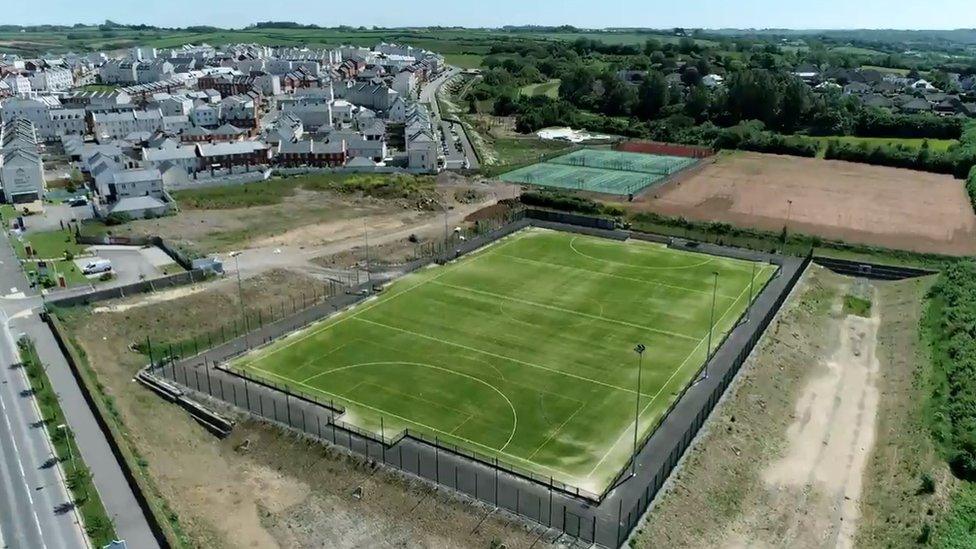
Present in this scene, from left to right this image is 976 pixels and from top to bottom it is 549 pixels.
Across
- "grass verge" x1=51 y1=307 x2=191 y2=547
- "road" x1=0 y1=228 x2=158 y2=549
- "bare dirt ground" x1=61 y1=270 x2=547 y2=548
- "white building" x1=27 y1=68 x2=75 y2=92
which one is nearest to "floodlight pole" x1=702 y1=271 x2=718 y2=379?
"bare dirt ground" x1=61 y1=270 x2=547 y2=548

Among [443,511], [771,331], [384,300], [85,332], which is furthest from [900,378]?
[85,332]

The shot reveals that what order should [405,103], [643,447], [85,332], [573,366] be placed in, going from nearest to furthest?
[643,447] < [573,366] < [85,332] < [405,103]

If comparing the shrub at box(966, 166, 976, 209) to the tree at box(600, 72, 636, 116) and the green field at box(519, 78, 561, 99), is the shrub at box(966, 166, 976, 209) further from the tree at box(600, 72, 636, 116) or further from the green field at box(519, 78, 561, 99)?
the green field at box(519, 78, 561, 99)

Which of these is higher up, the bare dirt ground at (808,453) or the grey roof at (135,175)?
the grey roof at (135,175)

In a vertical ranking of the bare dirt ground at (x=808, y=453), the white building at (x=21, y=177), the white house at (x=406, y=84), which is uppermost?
the white house at (x=406, y=84)

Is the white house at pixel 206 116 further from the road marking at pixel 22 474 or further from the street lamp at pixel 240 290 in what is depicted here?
the road marking at pixel 22 474

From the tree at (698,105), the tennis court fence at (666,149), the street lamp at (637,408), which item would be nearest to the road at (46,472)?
the street lamp at (637,408)

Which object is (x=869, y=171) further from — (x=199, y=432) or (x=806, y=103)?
(x=199, y=432)
